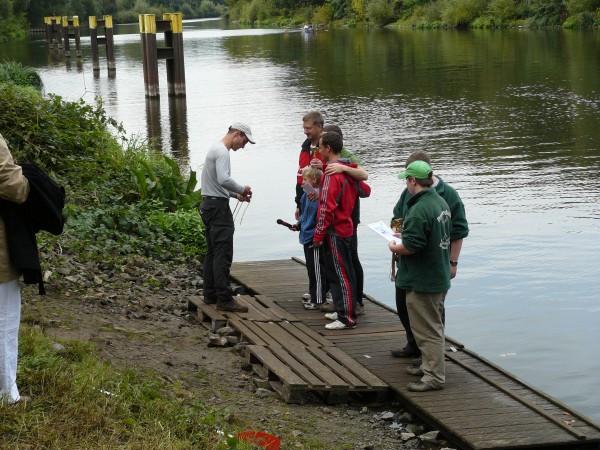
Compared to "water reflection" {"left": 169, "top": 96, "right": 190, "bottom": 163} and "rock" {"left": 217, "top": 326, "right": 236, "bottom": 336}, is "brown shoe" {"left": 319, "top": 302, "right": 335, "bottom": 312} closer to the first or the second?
"rock" {"left": 217, "top": 326, "right": 236, "bottom": 336}

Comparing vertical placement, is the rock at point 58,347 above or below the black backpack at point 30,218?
below

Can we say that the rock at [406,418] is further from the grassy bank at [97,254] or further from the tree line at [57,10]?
the tree line at [57,10]

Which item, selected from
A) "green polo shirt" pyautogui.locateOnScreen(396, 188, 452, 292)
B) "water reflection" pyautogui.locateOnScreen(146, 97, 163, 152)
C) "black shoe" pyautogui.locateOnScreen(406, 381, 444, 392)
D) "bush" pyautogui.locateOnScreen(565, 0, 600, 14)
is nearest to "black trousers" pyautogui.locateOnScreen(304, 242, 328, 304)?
"green polo shirt" pyautogui.locateOnScreen(396, 188, 452, 292)

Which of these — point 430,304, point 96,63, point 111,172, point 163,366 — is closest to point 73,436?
point 163,366

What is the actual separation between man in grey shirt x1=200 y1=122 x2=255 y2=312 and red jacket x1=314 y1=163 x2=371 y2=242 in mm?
854

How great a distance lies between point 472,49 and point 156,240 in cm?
4154

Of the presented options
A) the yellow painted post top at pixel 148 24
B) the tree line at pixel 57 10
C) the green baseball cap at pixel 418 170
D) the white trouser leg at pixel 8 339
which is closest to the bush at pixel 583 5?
the yellow painted post top at pixel 148 24

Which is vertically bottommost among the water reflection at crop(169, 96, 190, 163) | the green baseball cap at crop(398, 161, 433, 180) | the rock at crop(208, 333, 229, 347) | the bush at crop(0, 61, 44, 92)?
the water reflection at crop(169, 96, 190, 163)

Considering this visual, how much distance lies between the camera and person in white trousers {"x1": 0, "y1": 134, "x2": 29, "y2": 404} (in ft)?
18.7

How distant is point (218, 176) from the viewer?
9297 millimetres

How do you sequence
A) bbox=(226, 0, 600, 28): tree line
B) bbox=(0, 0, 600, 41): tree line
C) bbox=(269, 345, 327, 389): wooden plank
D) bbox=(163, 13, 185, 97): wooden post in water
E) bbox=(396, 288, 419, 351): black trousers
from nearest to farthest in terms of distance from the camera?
1. bbox=(269, 345, 327, 389): wooden plank
2. bbox=(396, 288, 419, 351): black trousers
3. bbox=(163, 13, 185, 97): wooden post in water
4. bbox=(226, 0, 600, 28): tree line
5. bbox=(0, 0, 600, 41): tree line

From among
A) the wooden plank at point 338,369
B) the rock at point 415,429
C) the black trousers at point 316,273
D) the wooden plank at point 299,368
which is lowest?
the rock at point 415,429

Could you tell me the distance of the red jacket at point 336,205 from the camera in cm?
892

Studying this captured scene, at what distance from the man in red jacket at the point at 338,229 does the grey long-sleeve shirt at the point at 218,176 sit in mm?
890
